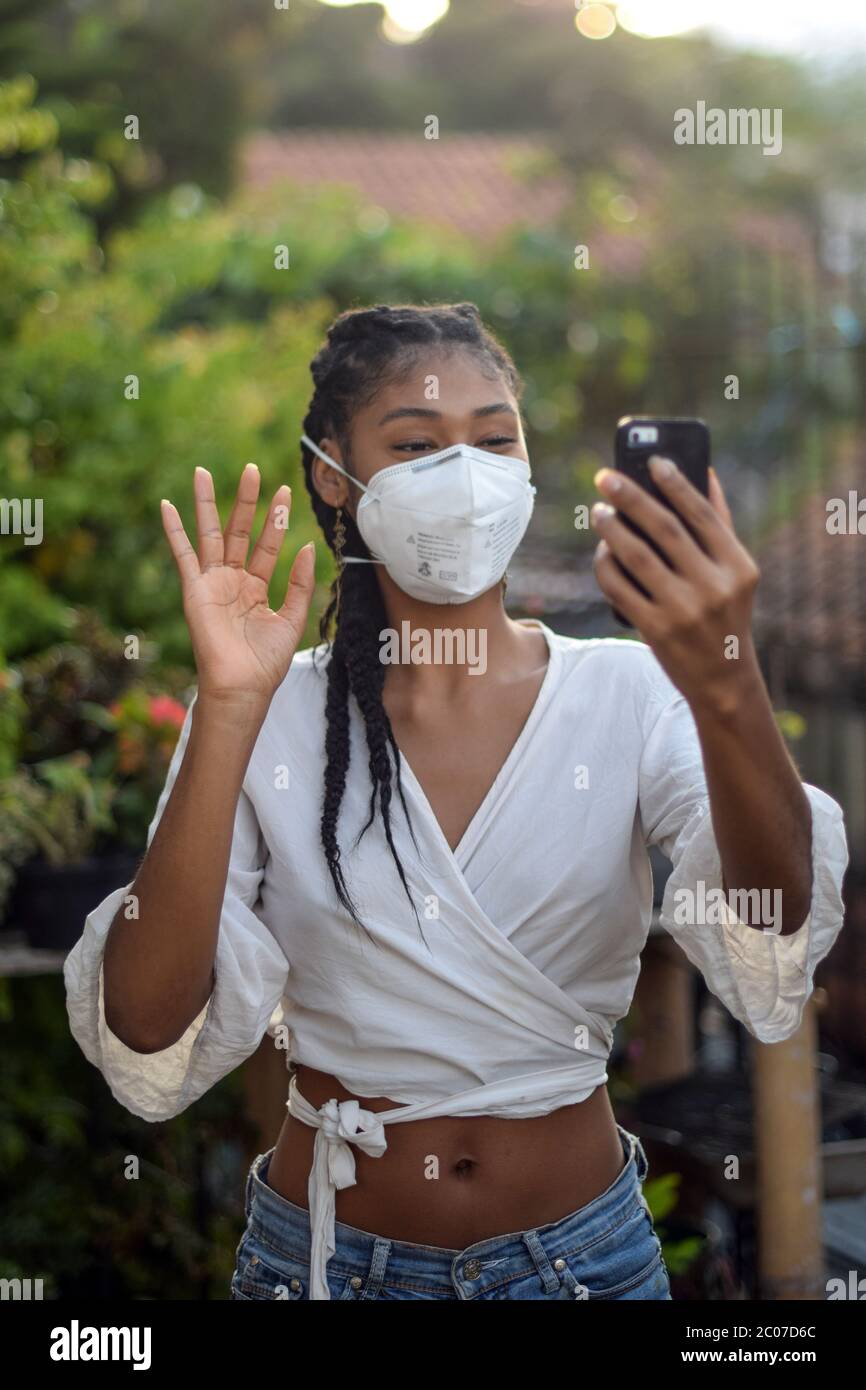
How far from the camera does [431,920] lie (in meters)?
1.83

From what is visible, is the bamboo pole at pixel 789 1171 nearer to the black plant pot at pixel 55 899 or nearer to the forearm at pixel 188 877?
the black plant pot at pixel 55 899

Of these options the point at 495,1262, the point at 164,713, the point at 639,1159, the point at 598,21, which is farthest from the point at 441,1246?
the point at 598,21

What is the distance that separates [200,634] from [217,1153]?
8.04ft

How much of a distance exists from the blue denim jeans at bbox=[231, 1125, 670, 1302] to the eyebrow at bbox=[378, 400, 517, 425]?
107cm

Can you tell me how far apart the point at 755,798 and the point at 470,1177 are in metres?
0.68

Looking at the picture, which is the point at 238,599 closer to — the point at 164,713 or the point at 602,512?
the point at 602,512

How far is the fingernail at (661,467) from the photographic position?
55.3 inches

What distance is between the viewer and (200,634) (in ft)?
5.74

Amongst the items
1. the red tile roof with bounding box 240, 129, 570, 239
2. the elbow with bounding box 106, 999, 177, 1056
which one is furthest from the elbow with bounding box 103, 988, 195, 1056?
the red tile roof with bounding box 240, 129, 570, 239

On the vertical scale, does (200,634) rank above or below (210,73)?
below

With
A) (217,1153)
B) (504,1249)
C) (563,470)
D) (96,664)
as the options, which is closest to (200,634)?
(504,1249)

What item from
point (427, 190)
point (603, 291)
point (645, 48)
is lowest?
point (603, 291)

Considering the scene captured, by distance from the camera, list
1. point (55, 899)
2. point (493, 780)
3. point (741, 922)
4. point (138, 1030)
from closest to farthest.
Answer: point (741, 922)
point (138, 1030)
point (493, 780)
point (55, 899)
